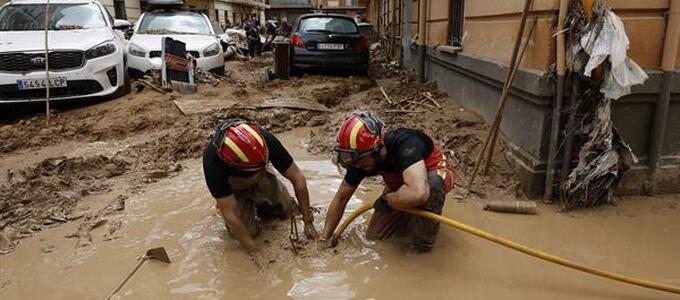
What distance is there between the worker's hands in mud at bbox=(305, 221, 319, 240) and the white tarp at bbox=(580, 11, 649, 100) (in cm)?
209

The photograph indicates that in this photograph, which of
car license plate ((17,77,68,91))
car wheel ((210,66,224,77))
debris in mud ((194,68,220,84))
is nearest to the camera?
car license plate ((17,77,68,91))

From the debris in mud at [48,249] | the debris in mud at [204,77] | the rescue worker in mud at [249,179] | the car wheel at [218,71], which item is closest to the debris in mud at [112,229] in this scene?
the debris in mud at [48,249]

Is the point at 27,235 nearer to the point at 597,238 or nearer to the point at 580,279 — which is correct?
the point at 580,279

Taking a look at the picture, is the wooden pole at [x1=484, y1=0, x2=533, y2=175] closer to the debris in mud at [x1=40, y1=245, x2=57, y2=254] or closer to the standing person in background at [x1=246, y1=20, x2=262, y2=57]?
the debris in mud at [x1=40, y1=245, x2=57, y2=254]

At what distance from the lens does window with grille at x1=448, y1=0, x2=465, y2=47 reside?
6252 millimetres

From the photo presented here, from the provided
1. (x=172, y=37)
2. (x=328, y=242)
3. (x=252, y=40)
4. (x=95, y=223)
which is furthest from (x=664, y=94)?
(x=252, y=40)

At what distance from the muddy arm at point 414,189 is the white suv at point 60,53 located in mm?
5707

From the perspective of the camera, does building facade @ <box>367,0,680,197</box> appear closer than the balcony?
Yes

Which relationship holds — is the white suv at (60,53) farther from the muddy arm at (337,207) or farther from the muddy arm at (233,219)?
the muddy arm at (337,207)

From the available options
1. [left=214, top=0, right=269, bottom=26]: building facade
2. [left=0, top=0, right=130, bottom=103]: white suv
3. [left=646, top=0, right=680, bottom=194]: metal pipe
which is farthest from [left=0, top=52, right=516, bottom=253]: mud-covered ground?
[left=214, top=0, right=269, bottom=26]: building facade

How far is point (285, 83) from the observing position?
9.04 m

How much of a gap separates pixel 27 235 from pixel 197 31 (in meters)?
6.31

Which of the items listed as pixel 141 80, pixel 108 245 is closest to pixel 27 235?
pixel 108 245

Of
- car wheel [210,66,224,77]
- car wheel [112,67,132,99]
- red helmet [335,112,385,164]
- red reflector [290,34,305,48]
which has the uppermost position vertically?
red reflector [290,34,305,48]
